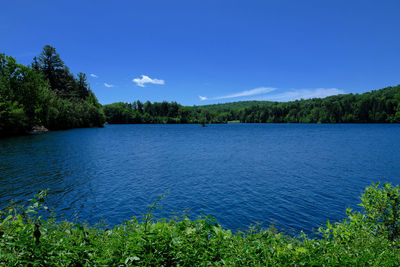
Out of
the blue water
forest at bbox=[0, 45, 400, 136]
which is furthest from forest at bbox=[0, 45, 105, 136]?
the blue water

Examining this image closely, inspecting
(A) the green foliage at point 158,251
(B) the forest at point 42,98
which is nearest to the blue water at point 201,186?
(A) the green foliage at point 158,251

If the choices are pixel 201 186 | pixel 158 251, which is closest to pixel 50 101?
pixel 201 186

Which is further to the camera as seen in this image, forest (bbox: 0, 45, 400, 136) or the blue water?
forest (bbox: 0, 45, 400, 136)

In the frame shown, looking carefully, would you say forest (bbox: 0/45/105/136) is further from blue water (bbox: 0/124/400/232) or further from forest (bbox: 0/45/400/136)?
blue water (bbox: 0/124/400/232)

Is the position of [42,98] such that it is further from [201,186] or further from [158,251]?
[158,251]

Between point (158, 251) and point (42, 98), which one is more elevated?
point (42, 98)

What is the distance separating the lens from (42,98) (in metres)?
76.3

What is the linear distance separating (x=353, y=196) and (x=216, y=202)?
1187cm

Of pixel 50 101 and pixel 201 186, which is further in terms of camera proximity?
pixel 50 101

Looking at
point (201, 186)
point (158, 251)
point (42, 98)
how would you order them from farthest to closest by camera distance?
point (42, 98) < point (201, 186) < point (158, 251)

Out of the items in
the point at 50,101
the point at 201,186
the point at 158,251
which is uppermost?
the point at 50,101

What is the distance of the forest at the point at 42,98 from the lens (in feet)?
193

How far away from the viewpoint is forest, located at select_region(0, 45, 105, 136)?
5891 cm

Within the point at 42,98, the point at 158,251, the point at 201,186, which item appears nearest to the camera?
the point at 158,251
